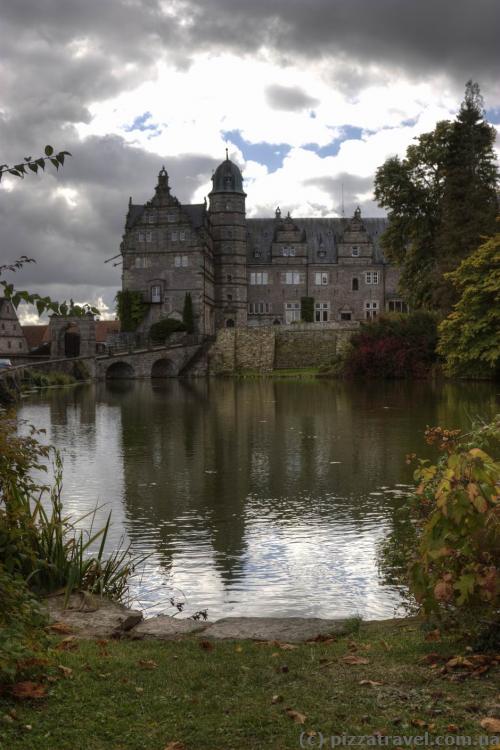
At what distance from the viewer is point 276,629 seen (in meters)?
6.95

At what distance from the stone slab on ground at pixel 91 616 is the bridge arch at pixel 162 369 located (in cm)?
5610

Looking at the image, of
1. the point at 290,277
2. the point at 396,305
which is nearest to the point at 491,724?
the point at 290,277

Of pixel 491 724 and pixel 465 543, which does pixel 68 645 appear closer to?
pixel 465 543

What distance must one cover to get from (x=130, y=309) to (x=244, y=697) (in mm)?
64276

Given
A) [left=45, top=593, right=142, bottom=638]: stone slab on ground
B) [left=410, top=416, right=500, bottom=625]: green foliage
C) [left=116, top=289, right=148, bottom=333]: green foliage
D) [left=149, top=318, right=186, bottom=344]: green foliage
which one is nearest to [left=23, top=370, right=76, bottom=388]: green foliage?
[left=149, top=318, right=186, bottom=344]: green foliage

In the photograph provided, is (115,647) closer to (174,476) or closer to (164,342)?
(174,476)

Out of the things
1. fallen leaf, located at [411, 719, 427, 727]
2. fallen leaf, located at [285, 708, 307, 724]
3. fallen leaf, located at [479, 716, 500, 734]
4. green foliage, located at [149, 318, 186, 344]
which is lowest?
fallen leaf, located at [285, 708, 307, 724]

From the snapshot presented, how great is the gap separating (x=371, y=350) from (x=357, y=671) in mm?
50482

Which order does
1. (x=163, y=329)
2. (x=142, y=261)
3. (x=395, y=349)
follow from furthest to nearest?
(x=142, y=261)
(x=163, y=329)
(x=395, y=349)

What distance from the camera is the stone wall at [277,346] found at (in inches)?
2608

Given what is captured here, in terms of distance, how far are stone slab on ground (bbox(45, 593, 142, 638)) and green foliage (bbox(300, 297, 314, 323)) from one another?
2700 inches

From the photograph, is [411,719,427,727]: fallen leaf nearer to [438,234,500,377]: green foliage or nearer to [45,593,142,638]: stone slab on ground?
[45,593,142,638]: stone slab on ground

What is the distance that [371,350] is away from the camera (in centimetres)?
5528

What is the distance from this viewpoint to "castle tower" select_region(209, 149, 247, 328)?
7406 centimetres
